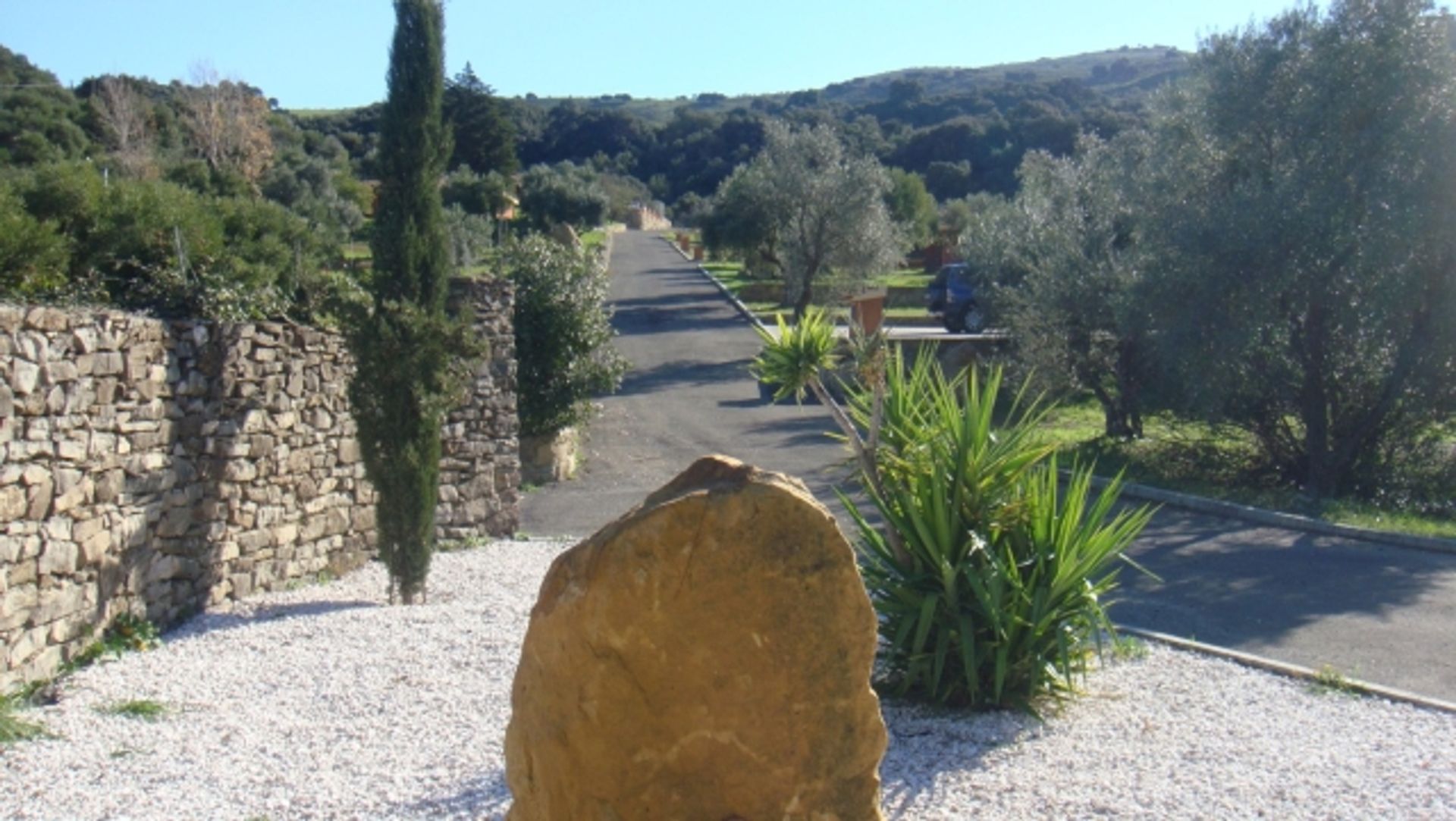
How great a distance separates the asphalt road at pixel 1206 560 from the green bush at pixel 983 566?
1.36 meters

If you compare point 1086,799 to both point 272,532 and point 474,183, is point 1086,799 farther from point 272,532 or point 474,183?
point 474,183

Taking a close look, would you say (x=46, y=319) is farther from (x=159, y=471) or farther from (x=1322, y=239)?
(x=1322, y=239)

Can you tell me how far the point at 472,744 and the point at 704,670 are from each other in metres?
2.58

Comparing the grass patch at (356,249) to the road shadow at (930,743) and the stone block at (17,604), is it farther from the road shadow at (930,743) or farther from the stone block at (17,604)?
the road shadow at (930,743)

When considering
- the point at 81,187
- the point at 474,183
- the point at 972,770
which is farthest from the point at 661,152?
the point at 972,770

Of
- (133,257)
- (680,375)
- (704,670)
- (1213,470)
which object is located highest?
(133,257)

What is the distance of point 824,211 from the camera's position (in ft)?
103

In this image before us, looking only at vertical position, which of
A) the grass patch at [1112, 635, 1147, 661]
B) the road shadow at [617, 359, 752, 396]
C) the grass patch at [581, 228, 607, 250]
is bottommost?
the road shadow at [617, 359, 752, 396]

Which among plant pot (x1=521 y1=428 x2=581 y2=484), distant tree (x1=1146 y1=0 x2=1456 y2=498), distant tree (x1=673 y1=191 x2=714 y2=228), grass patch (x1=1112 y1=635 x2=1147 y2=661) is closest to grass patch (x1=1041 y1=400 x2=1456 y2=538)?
distant tree (x1=1146 y1=0 x2=1456 y2=498)

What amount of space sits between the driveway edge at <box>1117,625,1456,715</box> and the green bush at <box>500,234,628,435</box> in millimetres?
8750

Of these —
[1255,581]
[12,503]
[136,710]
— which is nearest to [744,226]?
[1255,581]

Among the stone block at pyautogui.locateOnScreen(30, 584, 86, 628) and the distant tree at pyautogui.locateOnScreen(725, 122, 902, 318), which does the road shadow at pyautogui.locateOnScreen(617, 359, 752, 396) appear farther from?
the stone block at pyautogui.locateOnScreen(30, 584, 86, 628)

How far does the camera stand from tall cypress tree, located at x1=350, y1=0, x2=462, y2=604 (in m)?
9.09

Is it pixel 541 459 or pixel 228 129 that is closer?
pixel 541 459
